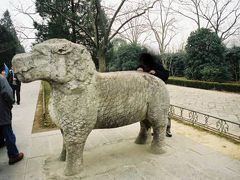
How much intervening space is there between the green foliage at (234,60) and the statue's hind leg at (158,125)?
16531 millimetres

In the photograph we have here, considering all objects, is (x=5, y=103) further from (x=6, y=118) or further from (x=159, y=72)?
(x=159, y=72)

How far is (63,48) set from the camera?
7.74 ft

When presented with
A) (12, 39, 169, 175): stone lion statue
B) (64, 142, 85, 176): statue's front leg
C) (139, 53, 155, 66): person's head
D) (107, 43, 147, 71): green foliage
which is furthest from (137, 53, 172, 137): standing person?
(107, 43, 147, 71): green foliage

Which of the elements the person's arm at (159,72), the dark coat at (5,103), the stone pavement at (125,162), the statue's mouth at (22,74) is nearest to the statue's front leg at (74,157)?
the stone pavement at (125,162)

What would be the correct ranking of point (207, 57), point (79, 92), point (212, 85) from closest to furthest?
point (79, 92), point (212, 85), point (207, 57)

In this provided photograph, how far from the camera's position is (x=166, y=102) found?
3311mm

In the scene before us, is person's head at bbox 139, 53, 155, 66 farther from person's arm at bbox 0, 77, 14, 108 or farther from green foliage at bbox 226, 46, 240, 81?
green foliage at bbox 226, 46, 240, 81

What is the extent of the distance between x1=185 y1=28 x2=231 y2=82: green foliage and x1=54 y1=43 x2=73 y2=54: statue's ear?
1572cm

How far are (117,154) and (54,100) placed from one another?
1.66 metres

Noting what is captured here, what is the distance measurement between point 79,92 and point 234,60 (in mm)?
18249

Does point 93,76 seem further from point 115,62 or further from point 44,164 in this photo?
point 115,62

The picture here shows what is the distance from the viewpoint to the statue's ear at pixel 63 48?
92.2 inches

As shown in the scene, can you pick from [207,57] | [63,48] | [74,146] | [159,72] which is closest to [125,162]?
[74,146]

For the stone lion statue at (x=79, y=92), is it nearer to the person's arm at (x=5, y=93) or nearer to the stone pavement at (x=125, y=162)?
the stone pavement at (x=125, y=162)
